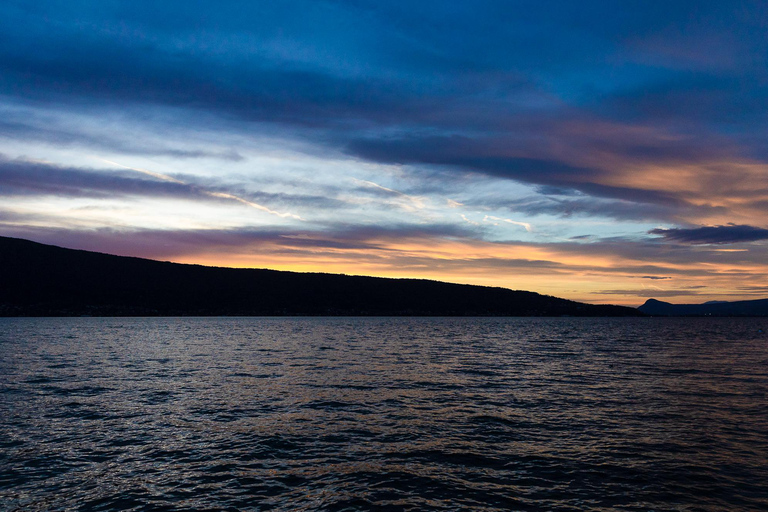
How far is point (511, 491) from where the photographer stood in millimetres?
16438

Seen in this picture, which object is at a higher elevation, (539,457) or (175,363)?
(539,457)

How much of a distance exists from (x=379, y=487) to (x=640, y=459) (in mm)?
11419

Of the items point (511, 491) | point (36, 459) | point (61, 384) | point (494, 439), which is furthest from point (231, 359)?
point (511, 491)

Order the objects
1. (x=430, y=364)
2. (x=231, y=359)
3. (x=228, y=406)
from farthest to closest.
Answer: (x=231, y=359), (x=430, y=364), (x=228, y=406)

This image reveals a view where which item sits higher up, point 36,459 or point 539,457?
point 539,457

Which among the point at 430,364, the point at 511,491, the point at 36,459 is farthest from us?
the point at 430,364

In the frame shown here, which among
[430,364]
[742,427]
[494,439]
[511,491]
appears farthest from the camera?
[430,364]

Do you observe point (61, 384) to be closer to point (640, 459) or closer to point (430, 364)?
point (430, 364)

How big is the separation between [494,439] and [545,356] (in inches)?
1853

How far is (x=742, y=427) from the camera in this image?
25.7 metres

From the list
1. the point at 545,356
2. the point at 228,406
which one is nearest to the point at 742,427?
the point at 228,406

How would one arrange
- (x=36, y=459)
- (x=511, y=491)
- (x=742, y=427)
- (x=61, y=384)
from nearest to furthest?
(x=511, y=491) < (x=36, y=459) < (x=742, y=427) < (x=61, y=384)

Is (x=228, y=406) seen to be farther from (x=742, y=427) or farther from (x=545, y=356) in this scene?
(x=545, y=356)

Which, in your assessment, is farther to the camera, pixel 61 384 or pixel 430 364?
pixel 430 364
